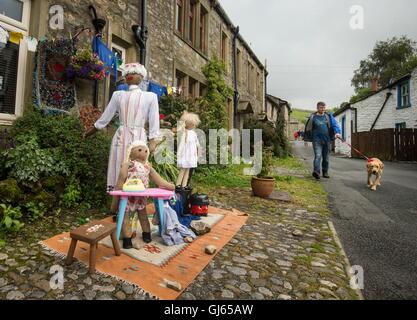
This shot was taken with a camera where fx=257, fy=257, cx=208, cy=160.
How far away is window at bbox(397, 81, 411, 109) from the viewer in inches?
667

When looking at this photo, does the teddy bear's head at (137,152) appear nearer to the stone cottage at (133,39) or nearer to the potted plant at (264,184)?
the stone cottage at (133,39)

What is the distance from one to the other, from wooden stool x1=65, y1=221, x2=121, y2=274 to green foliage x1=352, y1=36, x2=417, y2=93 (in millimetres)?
37938

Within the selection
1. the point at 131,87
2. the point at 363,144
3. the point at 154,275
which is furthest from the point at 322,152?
the point at 363,144

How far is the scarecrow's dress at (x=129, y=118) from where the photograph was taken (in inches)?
124

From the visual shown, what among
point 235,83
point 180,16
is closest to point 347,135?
point 235,83

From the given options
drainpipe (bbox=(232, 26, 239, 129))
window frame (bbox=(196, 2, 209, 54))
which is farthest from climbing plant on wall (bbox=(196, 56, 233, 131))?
drainpipe (bbox=(232, 26, 239, 129))

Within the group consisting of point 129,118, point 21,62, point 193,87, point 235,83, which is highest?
point 235,83

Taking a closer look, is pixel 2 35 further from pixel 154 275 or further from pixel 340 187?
pixel 340 187

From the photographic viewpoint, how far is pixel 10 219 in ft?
9.48

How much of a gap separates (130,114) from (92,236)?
5.10 ft

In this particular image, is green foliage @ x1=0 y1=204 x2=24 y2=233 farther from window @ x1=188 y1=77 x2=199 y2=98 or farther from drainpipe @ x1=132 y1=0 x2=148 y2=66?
window @ x1=188 y1=77 x2=199 y2=98

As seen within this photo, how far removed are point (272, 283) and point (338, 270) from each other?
0.75m

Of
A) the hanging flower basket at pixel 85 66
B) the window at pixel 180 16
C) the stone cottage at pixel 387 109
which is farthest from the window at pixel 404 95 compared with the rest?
the hanging flower basket at pixel 85 66

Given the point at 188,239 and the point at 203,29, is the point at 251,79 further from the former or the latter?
the point at 188,239
